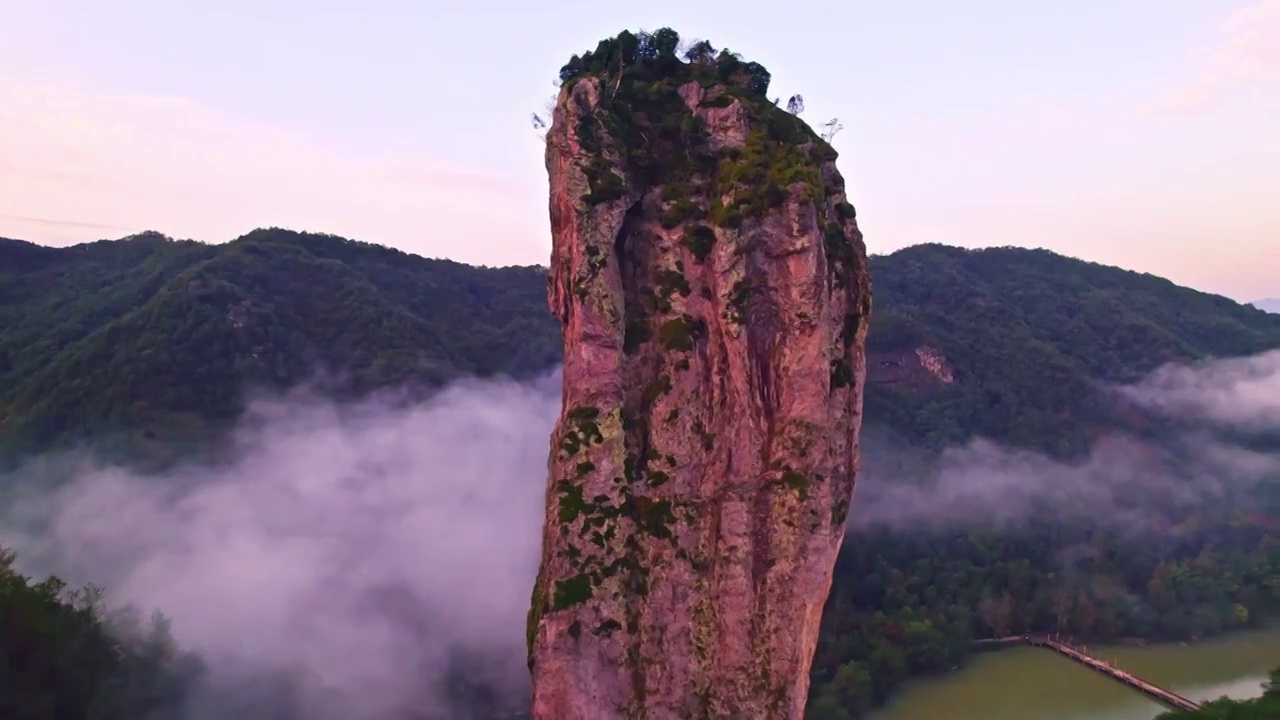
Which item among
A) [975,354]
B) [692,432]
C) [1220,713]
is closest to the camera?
[692,432]

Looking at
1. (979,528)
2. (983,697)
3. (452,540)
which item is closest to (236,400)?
(452,540)

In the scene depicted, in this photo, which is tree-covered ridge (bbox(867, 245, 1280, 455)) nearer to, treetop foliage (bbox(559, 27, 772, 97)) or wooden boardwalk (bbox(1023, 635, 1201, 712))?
wooden boardwalk (bbox(1023, 635, 1201, 712))

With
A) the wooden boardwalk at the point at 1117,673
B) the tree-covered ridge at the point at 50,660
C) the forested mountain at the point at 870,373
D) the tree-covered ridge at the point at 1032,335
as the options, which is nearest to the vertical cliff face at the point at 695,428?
the tree-covered ridge at the point at 50,660

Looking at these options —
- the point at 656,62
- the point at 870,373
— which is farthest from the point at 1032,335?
the point at 656,62

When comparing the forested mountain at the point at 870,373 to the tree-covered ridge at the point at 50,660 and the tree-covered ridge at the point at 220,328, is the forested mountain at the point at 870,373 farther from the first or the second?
the tree-covered ridge at the point at 50,660

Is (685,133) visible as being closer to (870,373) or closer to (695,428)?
(695,428)

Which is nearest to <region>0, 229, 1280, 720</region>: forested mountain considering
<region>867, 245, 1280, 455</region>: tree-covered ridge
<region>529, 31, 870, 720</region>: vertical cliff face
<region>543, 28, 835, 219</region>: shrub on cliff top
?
<region>867, 245, 1280, 455</region>: tree-covered ridge

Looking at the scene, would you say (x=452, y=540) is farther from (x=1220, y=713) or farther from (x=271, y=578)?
(x=1220, y=713)
